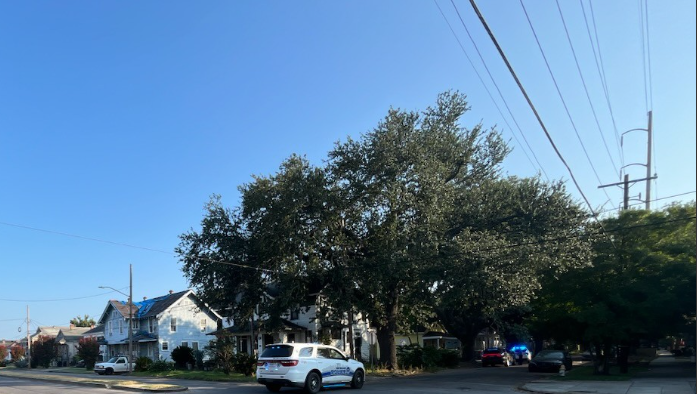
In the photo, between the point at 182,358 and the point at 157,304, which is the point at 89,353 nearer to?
the point at 157,304

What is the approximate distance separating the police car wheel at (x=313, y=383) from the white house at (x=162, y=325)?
3760 centimetres

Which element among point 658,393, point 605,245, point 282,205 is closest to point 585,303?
point 605,245

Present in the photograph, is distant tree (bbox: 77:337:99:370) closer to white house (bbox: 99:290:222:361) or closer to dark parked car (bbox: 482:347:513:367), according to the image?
white house (bbox: 99:290:222:361)

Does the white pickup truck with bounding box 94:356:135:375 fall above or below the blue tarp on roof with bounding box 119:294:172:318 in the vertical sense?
below

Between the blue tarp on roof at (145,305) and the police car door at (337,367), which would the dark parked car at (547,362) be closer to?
the police car door at (337,367)

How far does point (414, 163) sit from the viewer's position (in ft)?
105

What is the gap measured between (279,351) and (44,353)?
62.3m

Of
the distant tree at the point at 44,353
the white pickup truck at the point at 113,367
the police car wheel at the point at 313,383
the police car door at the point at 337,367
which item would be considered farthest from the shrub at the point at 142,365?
the distant tree at the point at 44,353

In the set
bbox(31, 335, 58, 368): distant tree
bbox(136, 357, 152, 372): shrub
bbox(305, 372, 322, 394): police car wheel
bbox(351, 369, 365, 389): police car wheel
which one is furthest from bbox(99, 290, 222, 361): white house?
bbox(305, 372, 322, 394): police car wheel

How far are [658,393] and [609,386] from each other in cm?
364

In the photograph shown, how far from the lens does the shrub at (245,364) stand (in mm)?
32688

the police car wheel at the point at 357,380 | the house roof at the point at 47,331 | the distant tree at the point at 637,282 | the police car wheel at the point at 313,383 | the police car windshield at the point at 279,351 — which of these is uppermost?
the distant tree at the point at 637,282

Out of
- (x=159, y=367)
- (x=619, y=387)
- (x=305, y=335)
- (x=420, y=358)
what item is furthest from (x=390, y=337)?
(x=159, y=367)

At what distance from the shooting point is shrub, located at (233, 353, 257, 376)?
32.7 metres
